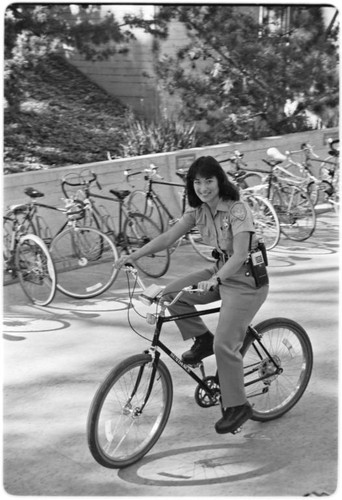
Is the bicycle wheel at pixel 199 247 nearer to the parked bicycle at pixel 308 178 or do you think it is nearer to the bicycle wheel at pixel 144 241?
the bicycle wheel at pixel 144 241

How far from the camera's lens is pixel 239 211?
14.2 feet

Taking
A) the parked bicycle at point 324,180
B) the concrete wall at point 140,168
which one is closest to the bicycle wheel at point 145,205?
the concrete wall at point 140,168

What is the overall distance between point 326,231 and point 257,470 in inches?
244

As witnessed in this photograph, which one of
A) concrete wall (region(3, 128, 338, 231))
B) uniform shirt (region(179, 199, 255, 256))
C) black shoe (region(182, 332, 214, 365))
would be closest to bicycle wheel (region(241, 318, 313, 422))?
black shoe (region(182, 332, 214, 365))

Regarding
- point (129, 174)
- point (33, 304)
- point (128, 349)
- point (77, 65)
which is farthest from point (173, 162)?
point (77, 65)

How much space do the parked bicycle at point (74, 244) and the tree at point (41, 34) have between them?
11.2 feet

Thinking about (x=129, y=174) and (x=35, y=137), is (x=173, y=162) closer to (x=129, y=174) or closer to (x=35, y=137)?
(x=129, y=174)

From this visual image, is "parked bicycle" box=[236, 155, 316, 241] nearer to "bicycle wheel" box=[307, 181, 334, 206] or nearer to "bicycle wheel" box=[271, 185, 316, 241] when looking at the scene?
"bicycle wheel" box=[271, 185, 316, 241]

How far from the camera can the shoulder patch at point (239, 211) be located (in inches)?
169

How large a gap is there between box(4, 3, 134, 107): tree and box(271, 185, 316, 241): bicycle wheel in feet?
11.4

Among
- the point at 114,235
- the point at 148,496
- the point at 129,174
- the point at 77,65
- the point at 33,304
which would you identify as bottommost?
the point at 148,496

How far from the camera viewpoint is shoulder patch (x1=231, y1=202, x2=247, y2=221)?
4.30 metres

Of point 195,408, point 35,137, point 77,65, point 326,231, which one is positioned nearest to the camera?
point 195,408

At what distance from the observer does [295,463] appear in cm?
433
